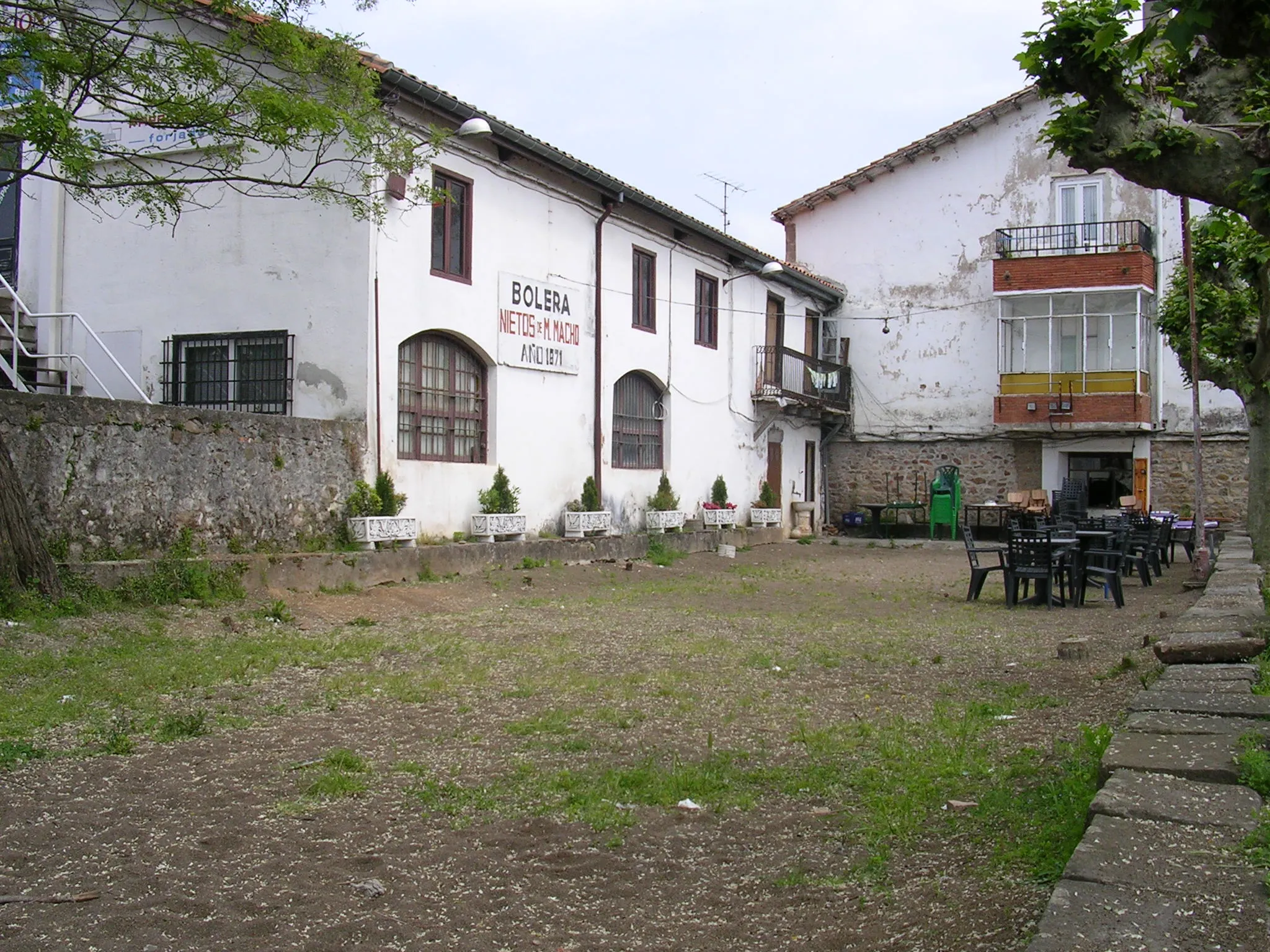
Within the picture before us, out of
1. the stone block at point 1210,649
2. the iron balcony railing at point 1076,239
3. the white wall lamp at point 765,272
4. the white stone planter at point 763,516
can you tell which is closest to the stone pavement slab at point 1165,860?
the stone block at point 1210,649

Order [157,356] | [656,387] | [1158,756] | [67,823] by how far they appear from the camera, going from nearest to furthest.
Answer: [1158,756]
[67,823]
[157,356]
[656,387]

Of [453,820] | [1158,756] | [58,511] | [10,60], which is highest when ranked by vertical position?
[10,60]

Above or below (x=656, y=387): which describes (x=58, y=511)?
below

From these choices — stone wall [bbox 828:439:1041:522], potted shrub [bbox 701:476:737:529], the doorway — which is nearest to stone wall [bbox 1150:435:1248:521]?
the doorway

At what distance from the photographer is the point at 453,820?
14.5 ft

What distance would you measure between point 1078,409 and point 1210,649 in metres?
18.8

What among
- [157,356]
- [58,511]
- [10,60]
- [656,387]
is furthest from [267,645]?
[656,387]

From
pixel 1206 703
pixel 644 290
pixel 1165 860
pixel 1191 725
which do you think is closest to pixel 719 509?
pixel 644 290

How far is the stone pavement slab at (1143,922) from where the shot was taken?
2.55m

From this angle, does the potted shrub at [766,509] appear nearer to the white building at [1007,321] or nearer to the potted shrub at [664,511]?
the potted shrub at [664,511]

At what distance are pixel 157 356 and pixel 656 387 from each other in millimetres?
8478

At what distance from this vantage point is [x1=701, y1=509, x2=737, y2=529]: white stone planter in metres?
20.9

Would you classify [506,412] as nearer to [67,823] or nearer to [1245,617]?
[1245,617]

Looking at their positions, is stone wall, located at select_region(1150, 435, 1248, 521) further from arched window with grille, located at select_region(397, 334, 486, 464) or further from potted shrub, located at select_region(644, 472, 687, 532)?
arched window with grille, located at select_region(397, 334, 486, 464)
